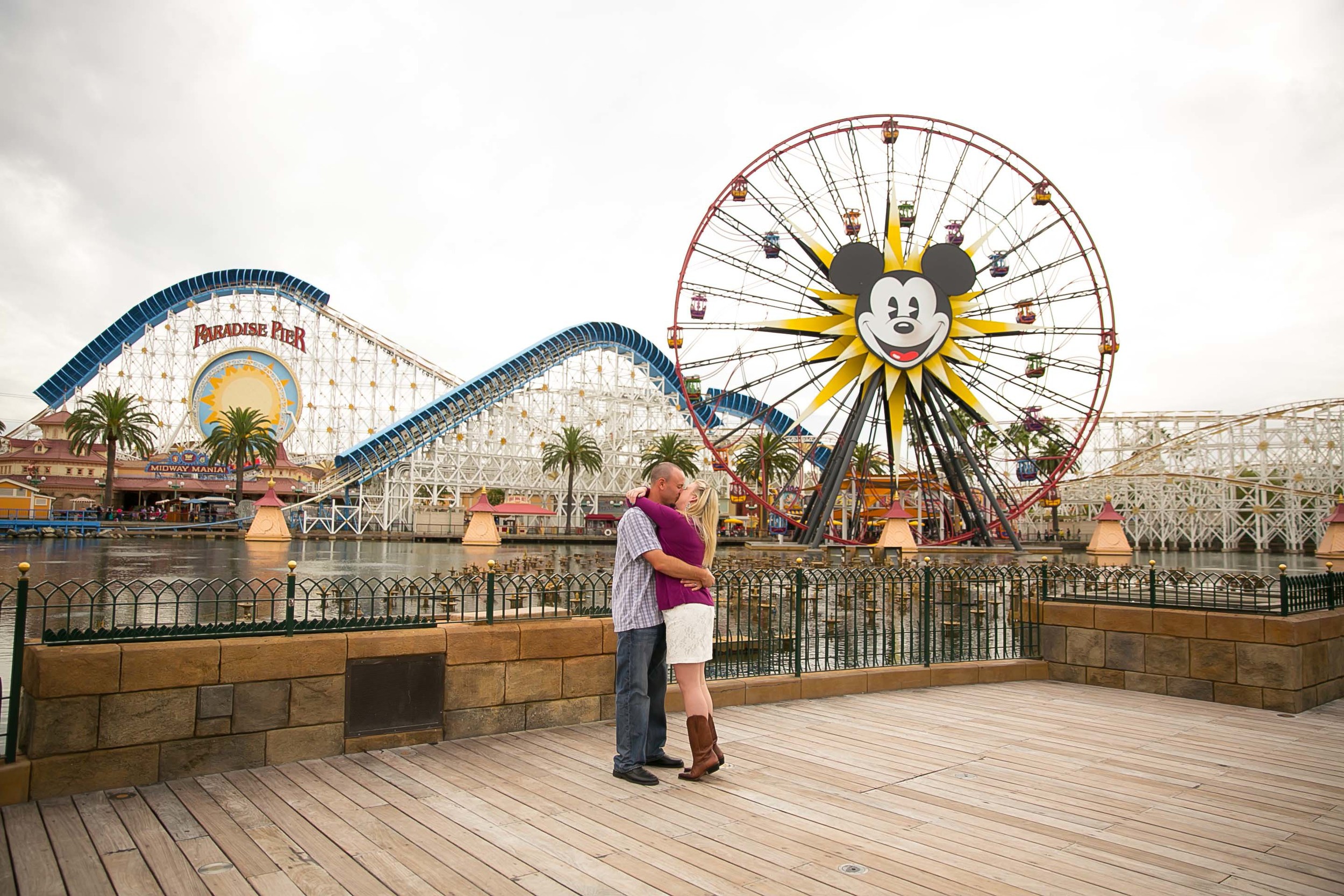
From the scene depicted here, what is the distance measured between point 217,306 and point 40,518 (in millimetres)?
18008

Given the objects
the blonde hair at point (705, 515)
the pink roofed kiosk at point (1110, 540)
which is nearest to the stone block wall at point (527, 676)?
the blonde hair at point (705, 515)

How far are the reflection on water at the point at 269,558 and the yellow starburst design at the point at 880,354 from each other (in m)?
7.13

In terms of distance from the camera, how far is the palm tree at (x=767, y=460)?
208 ft

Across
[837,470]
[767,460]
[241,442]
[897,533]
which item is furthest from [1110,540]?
[241,442]

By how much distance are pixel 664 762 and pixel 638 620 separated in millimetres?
984

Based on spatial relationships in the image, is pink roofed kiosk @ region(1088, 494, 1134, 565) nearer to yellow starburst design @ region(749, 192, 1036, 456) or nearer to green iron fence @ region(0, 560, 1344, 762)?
yellow starburst design @ region(749, 192, 1036, 456)

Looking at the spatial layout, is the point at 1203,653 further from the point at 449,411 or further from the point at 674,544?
the point at 449,411

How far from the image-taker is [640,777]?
17.7 ft

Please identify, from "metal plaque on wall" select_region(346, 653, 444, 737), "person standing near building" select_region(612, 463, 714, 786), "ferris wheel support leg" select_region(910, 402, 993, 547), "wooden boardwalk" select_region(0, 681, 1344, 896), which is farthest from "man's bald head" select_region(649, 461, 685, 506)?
"ferris wheel support leg" select_region(910, 402, 993, 547)

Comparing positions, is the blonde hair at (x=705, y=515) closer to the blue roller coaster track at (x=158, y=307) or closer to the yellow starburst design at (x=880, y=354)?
the yellow starburst design at (x=880, y=354)

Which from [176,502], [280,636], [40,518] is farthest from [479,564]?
[176,502]

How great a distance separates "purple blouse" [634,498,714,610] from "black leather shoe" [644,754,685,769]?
3.30 feet

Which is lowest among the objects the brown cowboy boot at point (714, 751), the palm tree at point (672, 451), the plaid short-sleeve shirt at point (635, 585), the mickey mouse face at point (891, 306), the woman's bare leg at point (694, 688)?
the brown cowboy boot at point (714, 751)

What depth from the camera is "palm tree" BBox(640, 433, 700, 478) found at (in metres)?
60.2
